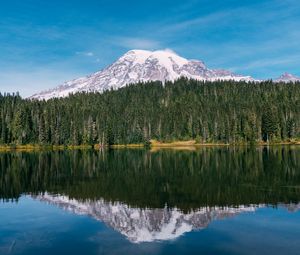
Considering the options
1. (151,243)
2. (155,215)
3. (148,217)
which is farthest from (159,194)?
(151,243)

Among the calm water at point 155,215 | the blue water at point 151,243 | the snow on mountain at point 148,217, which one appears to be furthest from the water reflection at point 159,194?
the blue water at point 151,243

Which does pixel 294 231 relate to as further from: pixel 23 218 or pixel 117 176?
pixel 117 176

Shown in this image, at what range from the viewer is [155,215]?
4338 cm

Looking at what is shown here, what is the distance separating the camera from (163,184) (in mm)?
65125

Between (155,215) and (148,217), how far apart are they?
102 centimetres

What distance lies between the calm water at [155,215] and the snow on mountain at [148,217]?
0.33 feet

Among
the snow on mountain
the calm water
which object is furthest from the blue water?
the snow on mountain

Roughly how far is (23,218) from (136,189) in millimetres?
20773

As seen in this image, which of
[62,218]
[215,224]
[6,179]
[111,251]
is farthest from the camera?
[6,179]

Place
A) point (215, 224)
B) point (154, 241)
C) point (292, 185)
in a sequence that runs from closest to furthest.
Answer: point (154, 241), point (215, 224), point (292, 185)

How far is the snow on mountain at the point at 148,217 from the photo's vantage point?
36.5 m

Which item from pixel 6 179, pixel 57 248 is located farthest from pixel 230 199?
pixel 6 179

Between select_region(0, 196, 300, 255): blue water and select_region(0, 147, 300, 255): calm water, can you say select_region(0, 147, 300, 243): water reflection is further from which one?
select_region(0, 196, 300, 255): blue water

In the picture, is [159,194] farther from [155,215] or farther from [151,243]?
[151,243]
